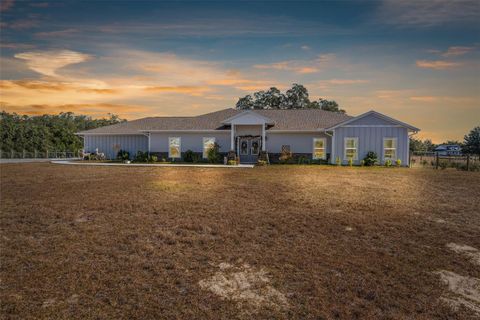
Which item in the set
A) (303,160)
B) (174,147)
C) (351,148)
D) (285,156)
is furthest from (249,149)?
(351,148)

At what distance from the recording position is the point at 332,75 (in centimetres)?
2267

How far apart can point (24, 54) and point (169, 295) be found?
53.6ft

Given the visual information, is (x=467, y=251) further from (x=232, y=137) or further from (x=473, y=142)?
(x=473, y=142)

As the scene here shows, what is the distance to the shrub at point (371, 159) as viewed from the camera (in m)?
23.7

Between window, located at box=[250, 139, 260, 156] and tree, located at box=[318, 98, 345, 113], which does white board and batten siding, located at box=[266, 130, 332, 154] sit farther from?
tree, located at box=[318, 98, 345, 113]

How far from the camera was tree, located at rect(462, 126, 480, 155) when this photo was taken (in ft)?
185

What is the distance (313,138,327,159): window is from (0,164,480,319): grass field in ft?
50.1

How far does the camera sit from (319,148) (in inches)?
1019

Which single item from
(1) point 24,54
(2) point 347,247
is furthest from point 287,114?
(2) point 347,247

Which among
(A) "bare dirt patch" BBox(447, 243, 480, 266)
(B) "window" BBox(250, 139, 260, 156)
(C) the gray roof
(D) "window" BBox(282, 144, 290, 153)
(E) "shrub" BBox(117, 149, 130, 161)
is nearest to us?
(A) "bare dirt patch" BBox(447, 243, 480, 266)

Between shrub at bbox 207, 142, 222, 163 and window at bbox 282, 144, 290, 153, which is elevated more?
window at bbox 282, 144, 290, 153

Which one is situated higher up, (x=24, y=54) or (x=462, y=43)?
(x=462, y=43)

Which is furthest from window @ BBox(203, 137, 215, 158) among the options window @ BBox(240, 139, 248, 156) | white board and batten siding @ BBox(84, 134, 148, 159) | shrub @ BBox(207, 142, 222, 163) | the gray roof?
white board and batten siding @ BBox(84, 134, 148, 159)

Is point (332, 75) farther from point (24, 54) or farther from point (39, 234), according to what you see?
point (39, 234)
